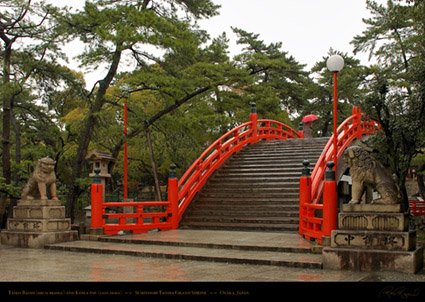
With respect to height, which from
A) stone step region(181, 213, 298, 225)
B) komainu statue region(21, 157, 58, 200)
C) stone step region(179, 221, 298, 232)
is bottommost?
stone step region(179, 221, 298, 232)

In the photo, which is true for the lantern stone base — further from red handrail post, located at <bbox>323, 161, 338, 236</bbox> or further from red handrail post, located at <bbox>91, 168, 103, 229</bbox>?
red handrail post, located at <bbox>91, 168, 103, 229</bbox>

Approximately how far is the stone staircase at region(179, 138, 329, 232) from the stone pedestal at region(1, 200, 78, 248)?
145 inches

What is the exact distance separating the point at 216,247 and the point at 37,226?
431cm

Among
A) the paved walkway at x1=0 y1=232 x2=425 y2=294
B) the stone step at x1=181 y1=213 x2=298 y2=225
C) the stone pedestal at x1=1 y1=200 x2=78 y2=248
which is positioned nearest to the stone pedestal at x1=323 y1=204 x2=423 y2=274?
the paved walkway at x1=0 y1=232 x2=425 y2=294

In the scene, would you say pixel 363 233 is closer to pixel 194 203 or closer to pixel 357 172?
pixel 357 172

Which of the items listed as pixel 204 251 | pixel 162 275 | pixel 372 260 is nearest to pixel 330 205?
pixel 372 260

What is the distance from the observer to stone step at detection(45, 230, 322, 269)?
834 centimetres

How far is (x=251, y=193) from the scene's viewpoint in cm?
1494

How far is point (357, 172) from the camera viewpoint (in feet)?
26.2

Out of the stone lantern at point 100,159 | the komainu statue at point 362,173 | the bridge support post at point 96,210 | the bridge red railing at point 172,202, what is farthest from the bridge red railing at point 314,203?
the stone lantern at point 100,159

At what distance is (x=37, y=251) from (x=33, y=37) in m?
7.47

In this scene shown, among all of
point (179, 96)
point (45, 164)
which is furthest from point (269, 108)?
point (45, 164)

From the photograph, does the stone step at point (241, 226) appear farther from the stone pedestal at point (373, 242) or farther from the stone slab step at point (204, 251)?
the stone pedestal at point (373, 242)
